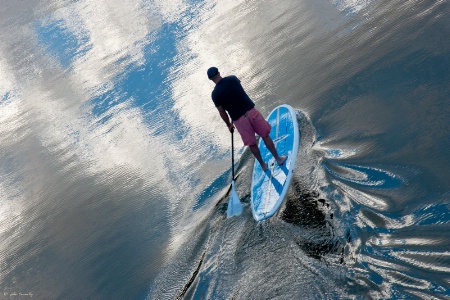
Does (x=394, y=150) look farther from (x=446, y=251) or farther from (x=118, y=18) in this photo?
(x=118, y=18)

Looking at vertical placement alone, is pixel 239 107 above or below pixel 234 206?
above

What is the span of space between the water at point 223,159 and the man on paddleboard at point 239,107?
714 mm

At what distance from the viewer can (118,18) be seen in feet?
44.4

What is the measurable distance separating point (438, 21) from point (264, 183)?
4282 mm

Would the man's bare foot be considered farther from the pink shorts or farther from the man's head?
the man's head

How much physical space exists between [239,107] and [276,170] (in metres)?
1.04

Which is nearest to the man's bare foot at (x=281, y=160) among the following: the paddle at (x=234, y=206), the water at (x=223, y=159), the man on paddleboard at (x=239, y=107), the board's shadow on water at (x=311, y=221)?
the man on paddleboard at (x=239, y=107)

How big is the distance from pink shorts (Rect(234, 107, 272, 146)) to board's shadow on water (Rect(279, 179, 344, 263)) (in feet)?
2.70

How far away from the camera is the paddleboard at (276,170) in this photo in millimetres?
6289

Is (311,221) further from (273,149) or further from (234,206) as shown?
(273,149)

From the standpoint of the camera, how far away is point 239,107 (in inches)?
258

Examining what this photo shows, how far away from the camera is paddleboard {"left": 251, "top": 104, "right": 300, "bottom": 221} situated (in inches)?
248

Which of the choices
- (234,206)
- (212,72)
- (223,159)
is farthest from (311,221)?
(223,159)

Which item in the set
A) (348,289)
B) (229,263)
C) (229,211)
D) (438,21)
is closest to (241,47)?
(438,21)
